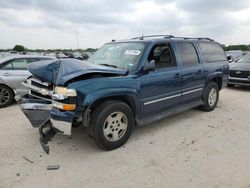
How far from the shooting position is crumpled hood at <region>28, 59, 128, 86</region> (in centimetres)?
346

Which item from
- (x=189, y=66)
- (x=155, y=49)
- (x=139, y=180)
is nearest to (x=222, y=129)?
(x=189, y=66)

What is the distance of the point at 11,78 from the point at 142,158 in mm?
4911

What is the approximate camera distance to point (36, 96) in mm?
4133

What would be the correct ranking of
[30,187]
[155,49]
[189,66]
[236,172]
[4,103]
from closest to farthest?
1. [30,187]
2. [236,172]
3. [155,49]
4. [189,66]
5. [4,103]

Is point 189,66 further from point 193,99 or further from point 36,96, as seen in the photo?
point 36,96

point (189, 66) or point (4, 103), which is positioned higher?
point (189, 66)

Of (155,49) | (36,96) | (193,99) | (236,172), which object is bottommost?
(236,172)

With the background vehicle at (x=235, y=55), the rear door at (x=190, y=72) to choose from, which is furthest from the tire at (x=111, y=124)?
the background vehicle at (x=235, y=55)

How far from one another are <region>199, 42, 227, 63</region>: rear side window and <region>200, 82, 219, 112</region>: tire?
2.21 ft

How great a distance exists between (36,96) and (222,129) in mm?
3737

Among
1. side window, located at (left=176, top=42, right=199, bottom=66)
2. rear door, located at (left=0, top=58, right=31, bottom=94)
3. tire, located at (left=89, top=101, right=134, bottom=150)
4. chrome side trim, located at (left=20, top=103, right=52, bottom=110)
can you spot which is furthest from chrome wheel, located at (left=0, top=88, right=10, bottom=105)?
side window, located at (left=176, top=42, right=199, bottom=66)

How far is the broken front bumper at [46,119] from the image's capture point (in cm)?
344

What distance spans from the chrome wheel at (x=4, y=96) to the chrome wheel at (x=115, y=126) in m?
4.28

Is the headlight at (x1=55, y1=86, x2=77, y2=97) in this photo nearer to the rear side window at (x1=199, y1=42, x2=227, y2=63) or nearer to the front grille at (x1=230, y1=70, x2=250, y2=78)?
the rear side window at (x1=199, y1=42, x2=227, y2=63)
